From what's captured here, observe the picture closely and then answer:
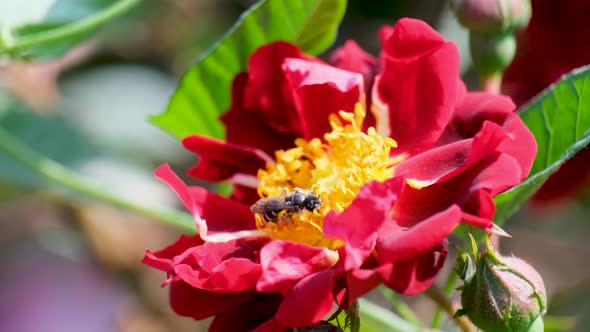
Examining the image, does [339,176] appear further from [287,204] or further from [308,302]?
[308,302]

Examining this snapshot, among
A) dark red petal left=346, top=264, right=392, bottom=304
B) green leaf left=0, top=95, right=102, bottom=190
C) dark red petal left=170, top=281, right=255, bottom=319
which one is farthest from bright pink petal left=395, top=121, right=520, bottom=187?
green leaf left=0, top=95, right=102, bottom=190

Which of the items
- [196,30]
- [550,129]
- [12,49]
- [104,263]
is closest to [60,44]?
[12,49]

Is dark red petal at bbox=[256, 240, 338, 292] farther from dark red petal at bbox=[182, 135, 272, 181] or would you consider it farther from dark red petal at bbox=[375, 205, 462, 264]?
dark red petal at bbox=[182, 135, 272, 181]

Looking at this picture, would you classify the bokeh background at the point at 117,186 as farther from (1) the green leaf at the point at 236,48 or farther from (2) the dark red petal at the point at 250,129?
(2) the dark red petal at the point at 250,129

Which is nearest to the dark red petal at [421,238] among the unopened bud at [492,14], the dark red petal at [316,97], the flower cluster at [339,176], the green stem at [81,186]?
the flower cluster at [339,176]

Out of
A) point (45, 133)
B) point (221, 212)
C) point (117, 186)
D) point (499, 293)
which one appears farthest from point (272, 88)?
point (117, 186)

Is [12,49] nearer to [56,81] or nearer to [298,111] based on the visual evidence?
[298,111]

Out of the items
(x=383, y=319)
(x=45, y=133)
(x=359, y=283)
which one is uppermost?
(x=359, y=283)
